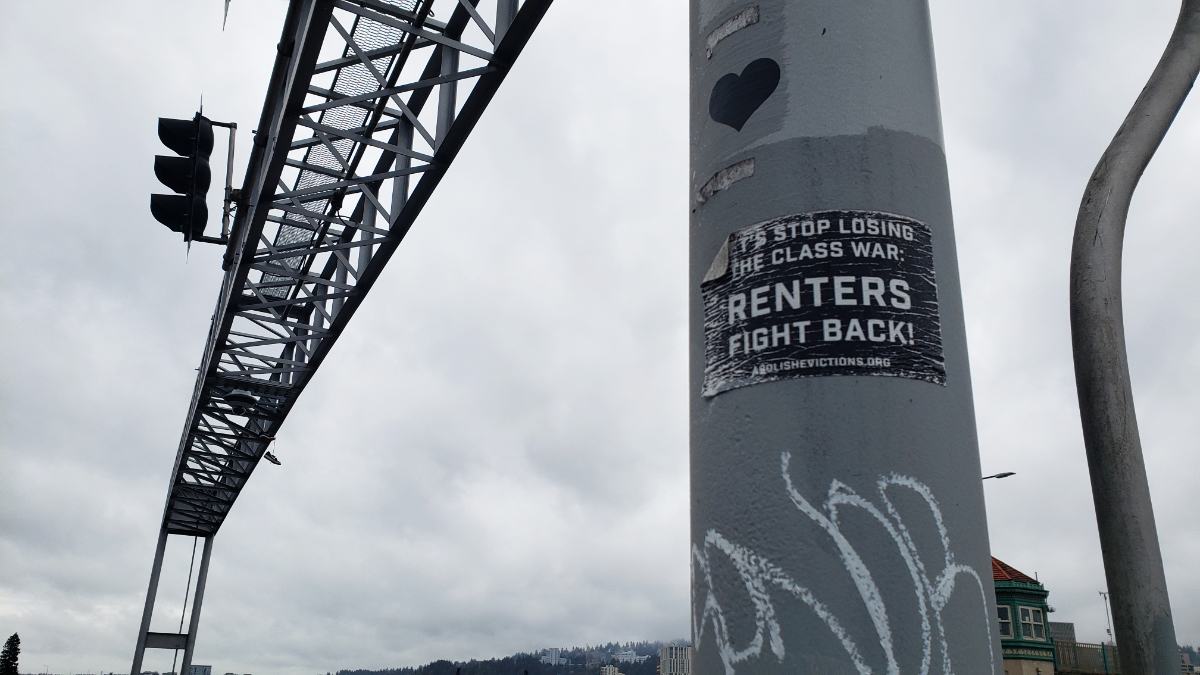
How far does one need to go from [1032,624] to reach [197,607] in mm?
22698

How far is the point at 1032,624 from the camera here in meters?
23.9

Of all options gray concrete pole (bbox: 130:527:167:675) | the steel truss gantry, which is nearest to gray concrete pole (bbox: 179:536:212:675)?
gray concrete pole (bbox: 130:527:167:675)

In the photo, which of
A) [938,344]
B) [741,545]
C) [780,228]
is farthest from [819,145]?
[741,545]

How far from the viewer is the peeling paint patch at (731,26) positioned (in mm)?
2031

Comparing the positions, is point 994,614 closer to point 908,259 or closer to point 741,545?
point 741,545

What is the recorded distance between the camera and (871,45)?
1981 millimetres

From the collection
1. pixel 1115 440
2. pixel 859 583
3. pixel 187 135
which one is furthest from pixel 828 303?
pixel 187 135

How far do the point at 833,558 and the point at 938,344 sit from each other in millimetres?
500

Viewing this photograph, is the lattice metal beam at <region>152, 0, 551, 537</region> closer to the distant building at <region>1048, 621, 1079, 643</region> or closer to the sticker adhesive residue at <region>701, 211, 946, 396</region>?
the sticker adhesive residue at <region>701, 211, 946, 396</region>

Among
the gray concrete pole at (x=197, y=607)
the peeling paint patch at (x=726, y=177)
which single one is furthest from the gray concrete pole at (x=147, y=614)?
the peeling paint patch at (x=726, y=177)

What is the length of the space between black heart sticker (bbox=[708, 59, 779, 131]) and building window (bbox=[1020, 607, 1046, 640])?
1007 inches

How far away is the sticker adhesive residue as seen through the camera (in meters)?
1.71

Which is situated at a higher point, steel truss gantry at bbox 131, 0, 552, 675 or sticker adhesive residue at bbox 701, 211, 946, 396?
steel truss gantry at bbox 131, 0, 552, 675

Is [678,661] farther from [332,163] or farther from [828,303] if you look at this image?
[828,303]
